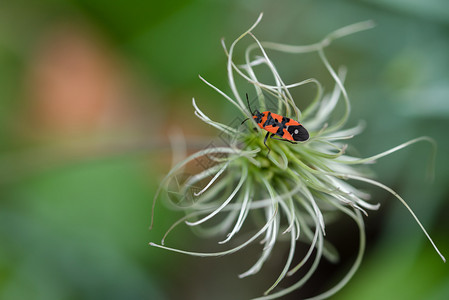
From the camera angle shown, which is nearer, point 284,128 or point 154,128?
point 284,128

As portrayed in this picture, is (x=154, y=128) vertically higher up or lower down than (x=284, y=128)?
higher up

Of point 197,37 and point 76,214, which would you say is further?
point 197,37

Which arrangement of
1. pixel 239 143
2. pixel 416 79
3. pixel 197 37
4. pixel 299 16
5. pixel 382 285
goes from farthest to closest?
pixel 197 37 → pixel 299 16 → pixel 416 79 → pixel 382 285 → pixel 239 143

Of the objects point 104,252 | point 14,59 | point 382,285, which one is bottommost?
point 382,285

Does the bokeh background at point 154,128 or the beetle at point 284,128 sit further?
the bokeh background at point 154,128

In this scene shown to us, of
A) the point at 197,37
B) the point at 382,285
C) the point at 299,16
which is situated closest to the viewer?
the point at 382,285

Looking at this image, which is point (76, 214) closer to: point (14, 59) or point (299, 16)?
point (14, 59)

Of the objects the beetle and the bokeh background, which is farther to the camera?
the bokeh background

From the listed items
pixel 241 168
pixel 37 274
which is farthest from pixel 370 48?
pixel 37 274
